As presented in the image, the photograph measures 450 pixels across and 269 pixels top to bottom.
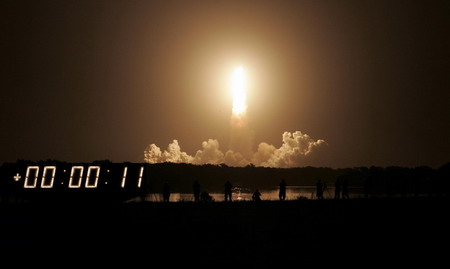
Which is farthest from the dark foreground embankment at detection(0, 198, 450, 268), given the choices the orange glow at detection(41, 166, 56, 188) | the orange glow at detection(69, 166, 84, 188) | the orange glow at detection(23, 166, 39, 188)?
the orange glow at detection(23, 166, 39, 188)

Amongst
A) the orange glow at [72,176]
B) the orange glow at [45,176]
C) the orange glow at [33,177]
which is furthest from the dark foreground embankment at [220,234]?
the orange glow at [33,177]

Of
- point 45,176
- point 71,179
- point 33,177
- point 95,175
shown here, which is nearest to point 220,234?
point 95,175

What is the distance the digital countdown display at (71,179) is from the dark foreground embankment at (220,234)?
1622 millimetres

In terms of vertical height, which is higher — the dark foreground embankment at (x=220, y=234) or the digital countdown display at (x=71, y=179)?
the digital countdown display at (x=71, y=179)

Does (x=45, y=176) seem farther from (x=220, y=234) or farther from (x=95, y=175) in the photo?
(x=220, y=234)

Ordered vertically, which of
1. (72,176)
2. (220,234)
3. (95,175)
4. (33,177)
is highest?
(95,175)

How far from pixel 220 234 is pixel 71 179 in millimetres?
9862

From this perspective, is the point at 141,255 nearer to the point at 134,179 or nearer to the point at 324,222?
the point at 134,179

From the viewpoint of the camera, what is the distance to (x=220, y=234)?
37.1 meters

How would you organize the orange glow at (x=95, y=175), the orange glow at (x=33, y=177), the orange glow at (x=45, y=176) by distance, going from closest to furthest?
the orange glow at (x=45, y=176) < the orange glow at (x=33, y=177) < the orange glow at (x=95, y=175)

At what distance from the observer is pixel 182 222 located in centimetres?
4356

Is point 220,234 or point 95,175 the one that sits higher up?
point 95,175

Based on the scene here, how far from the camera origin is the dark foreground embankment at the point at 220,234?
28406mm

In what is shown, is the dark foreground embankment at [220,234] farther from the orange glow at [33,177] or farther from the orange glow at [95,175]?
the orange glow at [33,177]
